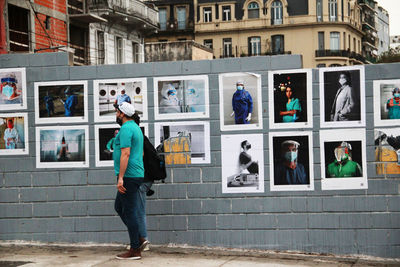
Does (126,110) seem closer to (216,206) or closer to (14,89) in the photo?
(216,206)

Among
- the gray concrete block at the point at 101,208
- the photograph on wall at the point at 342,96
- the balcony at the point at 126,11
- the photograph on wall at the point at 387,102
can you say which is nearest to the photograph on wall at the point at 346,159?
the photograph on wall at the point at 342,96

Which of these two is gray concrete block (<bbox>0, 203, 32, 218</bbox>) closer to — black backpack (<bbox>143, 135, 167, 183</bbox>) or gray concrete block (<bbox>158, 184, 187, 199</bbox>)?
gray concrete block (<bbox>158, 184, 187, 199</bbox>)

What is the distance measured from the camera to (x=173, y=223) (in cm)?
825

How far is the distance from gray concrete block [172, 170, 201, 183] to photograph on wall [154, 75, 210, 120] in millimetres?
692

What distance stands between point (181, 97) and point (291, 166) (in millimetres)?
1684

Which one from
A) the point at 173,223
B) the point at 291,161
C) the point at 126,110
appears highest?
the point at 126,110

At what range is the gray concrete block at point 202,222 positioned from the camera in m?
8.19

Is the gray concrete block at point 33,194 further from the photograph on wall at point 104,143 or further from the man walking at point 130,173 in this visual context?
the man walking at point 130,173

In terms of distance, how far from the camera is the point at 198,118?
8.20 m

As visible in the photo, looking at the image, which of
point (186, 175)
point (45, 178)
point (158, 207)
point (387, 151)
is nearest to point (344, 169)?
point (387, 151)

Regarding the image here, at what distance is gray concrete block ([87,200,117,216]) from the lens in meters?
8.32

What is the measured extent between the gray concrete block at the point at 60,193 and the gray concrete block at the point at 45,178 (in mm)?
81

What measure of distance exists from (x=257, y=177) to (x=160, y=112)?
152 centimetres

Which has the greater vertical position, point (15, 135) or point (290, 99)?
point (290, 99)
